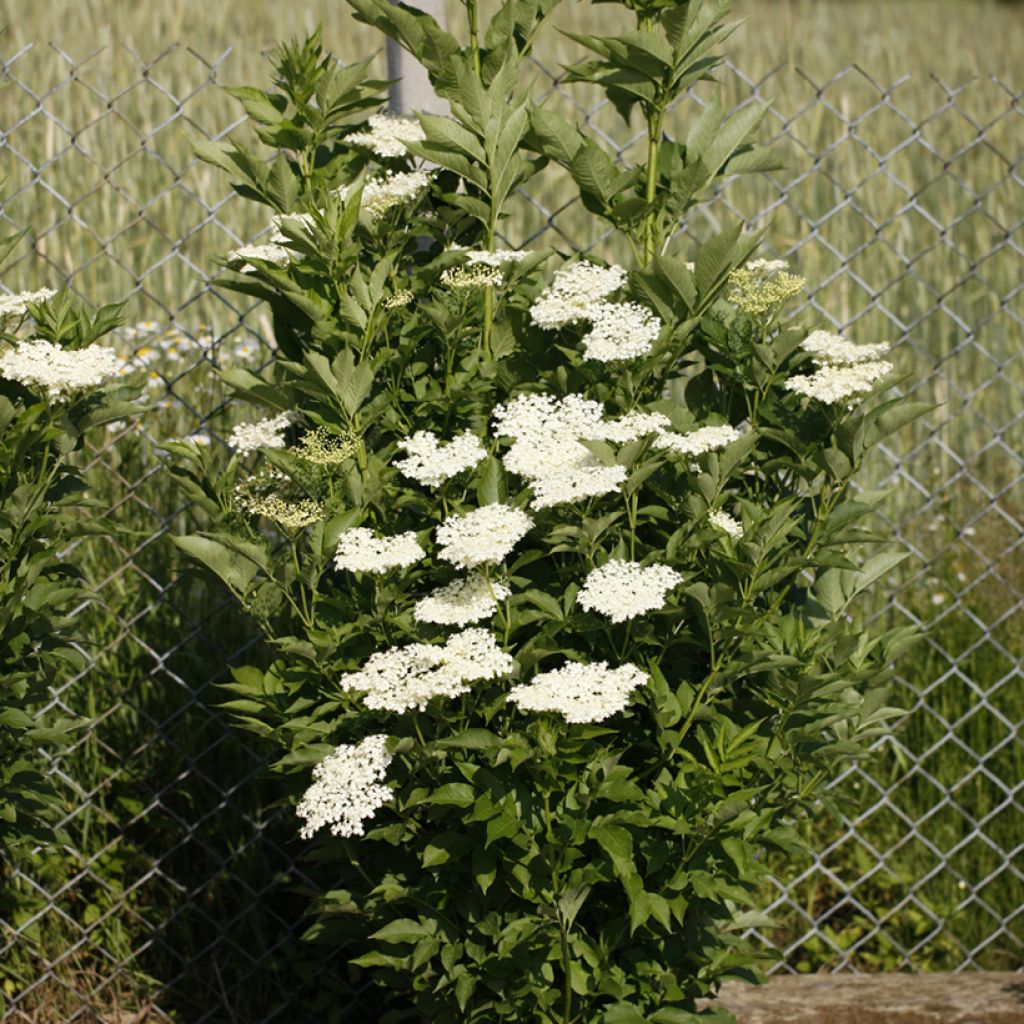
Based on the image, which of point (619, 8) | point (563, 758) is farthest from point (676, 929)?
point (619, 8)

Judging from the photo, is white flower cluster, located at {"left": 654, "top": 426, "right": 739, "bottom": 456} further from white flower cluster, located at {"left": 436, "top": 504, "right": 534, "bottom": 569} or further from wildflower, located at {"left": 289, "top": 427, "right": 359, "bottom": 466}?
wildflower, located at {"left": 289, "top": 427, "right": 359, "bottom": 466}

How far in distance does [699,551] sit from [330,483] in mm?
511

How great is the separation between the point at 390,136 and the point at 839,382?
77 centimetres

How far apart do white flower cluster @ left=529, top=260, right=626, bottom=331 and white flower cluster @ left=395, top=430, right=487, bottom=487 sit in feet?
0.65

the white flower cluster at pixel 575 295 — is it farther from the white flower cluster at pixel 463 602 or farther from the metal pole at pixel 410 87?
the metal pole at pixel 410 87

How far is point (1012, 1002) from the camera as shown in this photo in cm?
266

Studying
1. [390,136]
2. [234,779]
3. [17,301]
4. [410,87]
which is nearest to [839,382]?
[390,136]

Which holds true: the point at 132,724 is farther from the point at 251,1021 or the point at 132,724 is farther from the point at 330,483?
the point at 330,483

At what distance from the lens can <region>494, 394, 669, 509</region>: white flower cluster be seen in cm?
171

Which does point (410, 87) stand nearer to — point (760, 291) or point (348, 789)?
point (760, 291)

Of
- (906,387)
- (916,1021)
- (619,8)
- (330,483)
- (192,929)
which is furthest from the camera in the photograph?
(619,8)

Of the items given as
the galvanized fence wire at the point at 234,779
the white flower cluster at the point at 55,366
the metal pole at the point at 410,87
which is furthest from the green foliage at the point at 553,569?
the galvanized fence wire at the point at 234,779

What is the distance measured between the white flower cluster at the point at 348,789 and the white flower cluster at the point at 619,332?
1.89 ft

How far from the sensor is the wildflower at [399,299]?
6.37ft
